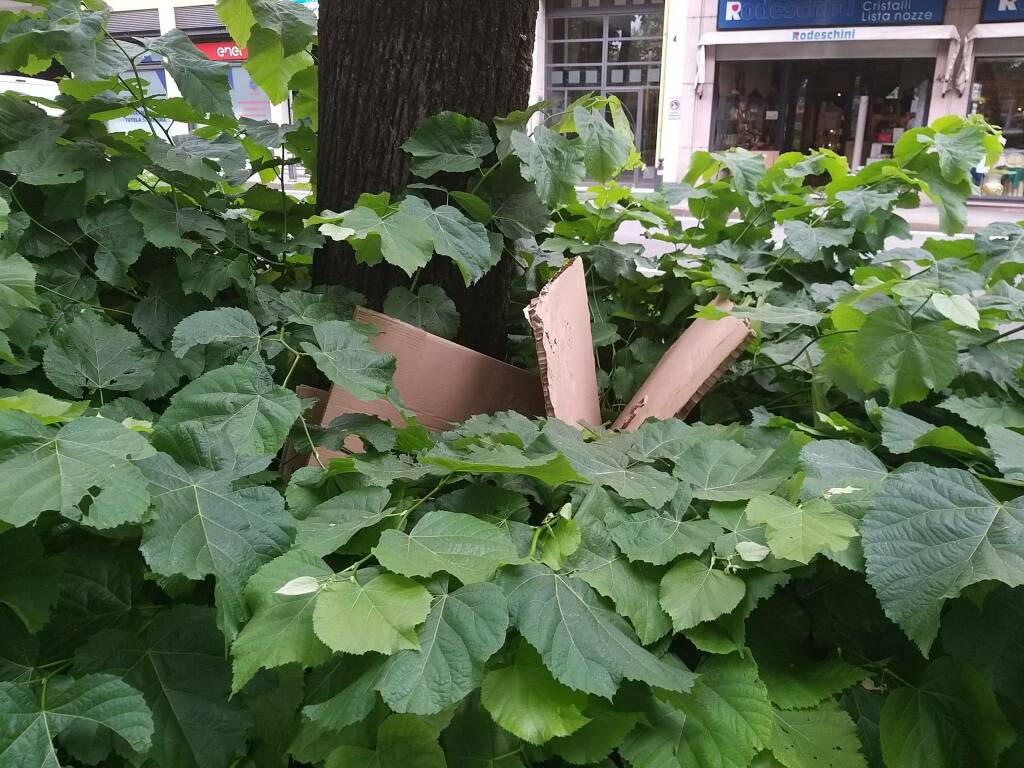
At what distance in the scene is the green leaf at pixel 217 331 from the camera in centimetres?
129

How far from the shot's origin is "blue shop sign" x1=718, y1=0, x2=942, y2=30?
36.7ft

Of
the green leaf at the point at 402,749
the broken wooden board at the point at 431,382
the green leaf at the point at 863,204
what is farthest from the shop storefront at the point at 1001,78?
the green leaf at the point at 402,749

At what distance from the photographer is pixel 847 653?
3.47ft

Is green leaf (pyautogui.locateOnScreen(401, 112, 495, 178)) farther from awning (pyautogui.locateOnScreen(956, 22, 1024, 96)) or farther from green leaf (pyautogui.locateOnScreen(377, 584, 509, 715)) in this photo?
awning (pyautogui.locateOnScreen(956, 22, 1024, 96))

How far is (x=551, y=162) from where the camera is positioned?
1621mm

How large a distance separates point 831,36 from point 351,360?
511 inches

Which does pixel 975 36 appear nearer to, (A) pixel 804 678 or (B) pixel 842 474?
(B) pixel 842 474

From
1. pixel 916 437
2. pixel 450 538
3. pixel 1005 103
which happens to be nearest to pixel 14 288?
pixel 450 538

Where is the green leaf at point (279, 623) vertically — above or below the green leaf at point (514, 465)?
below

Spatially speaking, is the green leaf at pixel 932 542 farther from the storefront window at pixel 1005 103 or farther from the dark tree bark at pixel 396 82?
the storefront window at pixel 1005 103

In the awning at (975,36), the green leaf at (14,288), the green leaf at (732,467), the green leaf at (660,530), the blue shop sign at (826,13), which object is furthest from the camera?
the blue shop sign at (826,13)

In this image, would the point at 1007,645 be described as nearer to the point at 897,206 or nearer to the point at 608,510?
the point at 608,510

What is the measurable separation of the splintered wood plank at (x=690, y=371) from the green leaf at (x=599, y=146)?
1.41 feet

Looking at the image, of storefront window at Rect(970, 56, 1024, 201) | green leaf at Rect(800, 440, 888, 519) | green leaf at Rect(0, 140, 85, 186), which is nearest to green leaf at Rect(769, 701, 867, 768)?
green leaf at Rect(800, 440, 888, 519)
